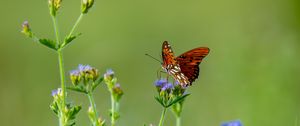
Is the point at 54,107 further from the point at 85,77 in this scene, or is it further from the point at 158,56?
the point at 158,56

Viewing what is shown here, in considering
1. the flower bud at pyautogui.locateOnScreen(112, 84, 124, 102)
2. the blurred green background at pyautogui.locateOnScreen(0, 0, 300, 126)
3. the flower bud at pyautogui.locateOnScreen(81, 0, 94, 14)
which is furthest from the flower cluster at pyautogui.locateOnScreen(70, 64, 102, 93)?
the blurred green background at pyautogui.locateOnScreen(0, 0, 300, 126)

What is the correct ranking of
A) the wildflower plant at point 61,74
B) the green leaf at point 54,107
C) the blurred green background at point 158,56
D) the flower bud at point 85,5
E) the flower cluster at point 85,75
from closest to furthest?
the wildflower plant at point 61,74 → the green leaf at point 54,107 → the flower cluster at point 85,75 → the flower bud at point 85,5 → the blurred green background at point 158,56

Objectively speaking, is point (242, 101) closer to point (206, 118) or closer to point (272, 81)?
point (272, 81)

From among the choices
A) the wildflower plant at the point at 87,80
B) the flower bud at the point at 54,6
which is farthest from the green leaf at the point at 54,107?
the flower bud at the point at 54,6

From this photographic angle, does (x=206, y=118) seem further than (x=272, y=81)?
Yes

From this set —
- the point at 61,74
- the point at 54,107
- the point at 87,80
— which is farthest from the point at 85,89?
the point at 61,74

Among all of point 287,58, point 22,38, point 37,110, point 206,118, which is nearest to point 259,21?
point 206,118

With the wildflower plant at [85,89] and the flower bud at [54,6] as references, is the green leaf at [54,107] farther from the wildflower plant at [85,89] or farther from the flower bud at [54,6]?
the flower bud at [54,6]
